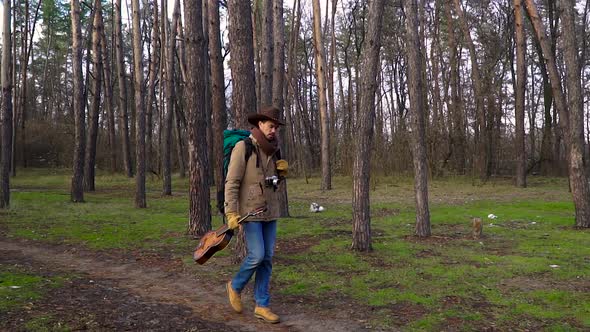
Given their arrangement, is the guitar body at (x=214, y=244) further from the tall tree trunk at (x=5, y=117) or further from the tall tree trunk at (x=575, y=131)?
the tall tree trunk at (x=5, y=117)

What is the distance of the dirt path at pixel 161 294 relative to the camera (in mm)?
5309

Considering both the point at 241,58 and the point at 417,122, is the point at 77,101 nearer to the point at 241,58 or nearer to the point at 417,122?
the point at 241,58

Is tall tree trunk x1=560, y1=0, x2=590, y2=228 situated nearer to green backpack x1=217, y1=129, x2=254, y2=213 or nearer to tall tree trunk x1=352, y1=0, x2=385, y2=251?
tall tree trunk x1=352, y1=0, x2=385, y2=251

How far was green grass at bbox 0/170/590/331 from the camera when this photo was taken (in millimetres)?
5750

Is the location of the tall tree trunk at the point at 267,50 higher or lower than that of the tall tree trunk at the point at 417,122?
higher

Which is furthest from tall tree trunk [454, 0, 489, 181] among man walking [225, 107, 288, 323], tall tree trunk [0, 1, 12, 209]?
man walking [225, 107, 288, 323]

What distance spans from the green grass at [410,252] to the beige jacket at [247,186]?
1.57 metres

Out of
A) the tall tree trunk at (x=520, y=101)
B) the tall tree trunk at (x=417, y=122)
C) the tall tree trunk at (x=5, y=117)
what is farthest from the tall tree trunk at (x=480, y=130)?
the tall tree trunk at (x=5, y=117)

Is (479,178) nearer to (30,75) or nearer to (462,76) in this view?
(462,76)

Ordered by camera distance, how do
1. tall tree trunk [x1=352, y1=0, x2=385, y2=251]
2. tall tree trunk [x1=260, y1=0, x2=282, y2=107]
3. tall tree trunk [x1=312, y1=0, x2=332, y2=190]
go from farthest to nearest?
tall tree trunk [x1=312, y1=0, x2=332, y2=190]
tall tree trunk [x1=260, y1=0, x2=282, y2=107]
tall tree trunk [x1=352, y1=0, x2=385, y2=251]

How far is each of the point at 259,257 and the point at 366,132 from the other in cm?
391

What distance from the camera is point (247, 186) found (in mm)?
5352

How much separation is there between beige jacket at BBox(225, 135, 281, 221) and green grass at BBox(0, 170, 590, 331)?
5.16ft

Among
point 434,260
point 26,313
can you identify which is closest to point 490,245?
point 434,260
